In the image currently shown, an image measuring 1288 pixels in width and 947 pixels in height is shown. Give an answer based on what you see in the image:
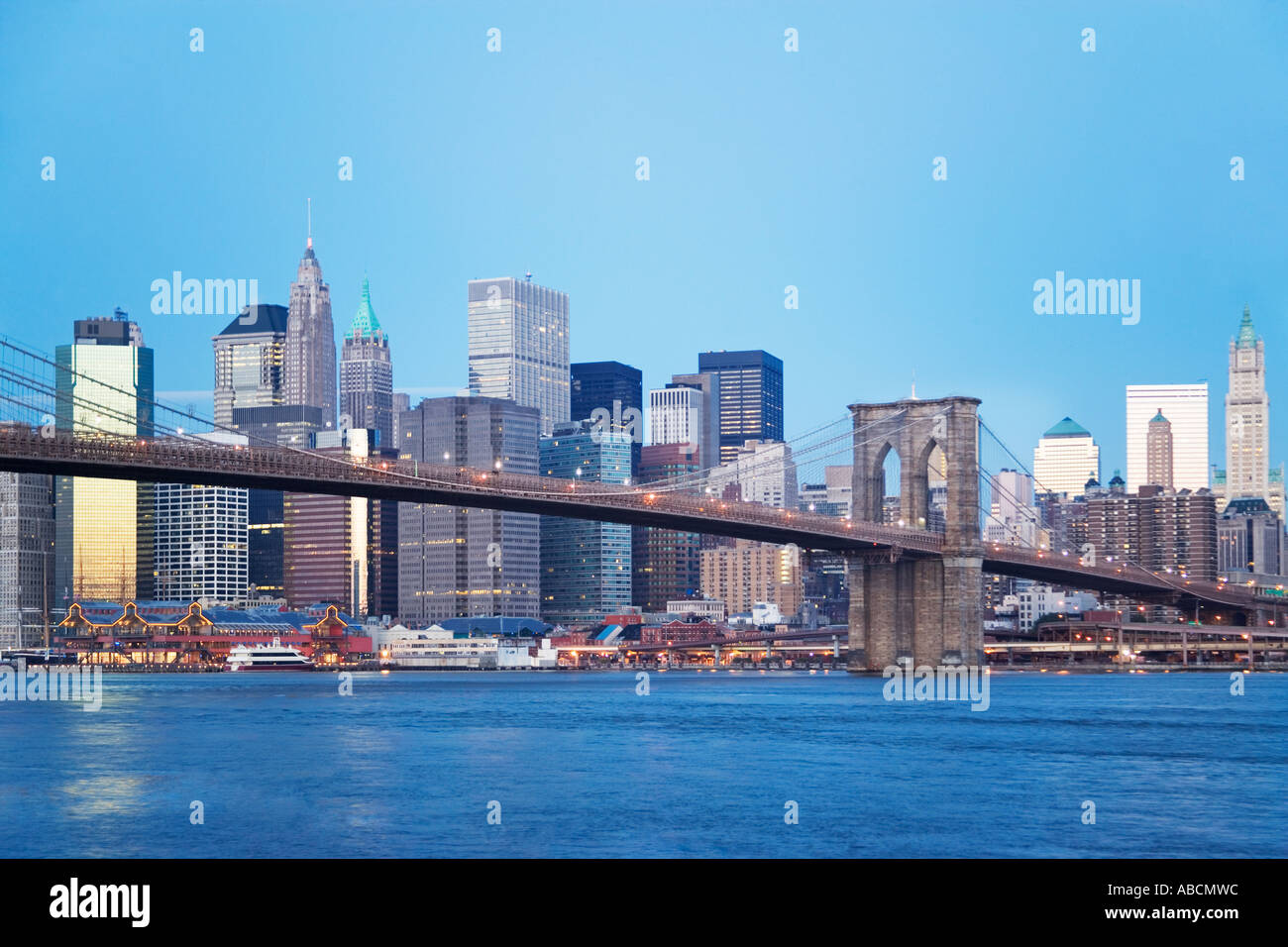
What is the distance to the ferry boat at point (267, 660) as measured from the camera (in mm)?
134375

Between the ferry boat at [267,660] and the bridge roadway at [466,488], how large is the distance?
6204cm

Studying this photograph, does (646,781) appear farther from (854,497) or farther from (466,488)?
(854,497)

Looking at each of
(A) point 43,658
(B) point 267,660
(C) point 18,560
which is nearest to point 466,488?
(B) point 267,660

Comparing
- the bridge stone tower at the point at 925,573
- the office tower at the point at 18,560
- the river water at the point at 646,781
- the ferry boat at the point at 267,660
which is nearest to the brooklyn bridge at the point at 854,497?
the bridge stone tower at the point at 925,573

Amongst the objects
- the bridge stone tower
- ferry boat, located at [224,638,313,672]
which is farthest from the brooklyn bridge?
ferry boat, located at [224,638,313,672]

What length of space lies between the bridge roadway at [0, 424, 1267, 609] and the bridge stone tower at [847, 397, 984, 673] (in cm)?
132

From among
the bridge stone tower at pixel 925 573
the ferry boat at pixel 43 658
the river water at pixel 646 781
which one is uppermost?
the bridge stone tower at pixel 925 573

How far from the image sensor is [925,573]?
80875 mm

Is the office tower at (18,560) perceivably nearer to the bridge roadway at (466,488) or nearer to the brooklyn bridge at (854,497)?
the brooklyn bridge at (854,497)

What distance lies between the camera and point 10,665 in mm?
142250

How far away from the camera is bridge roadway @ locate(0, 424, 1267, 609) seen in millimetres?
55719

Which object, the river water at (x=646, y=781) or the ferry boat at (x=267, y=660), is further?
the ferry boat at (x=267, y=660)
